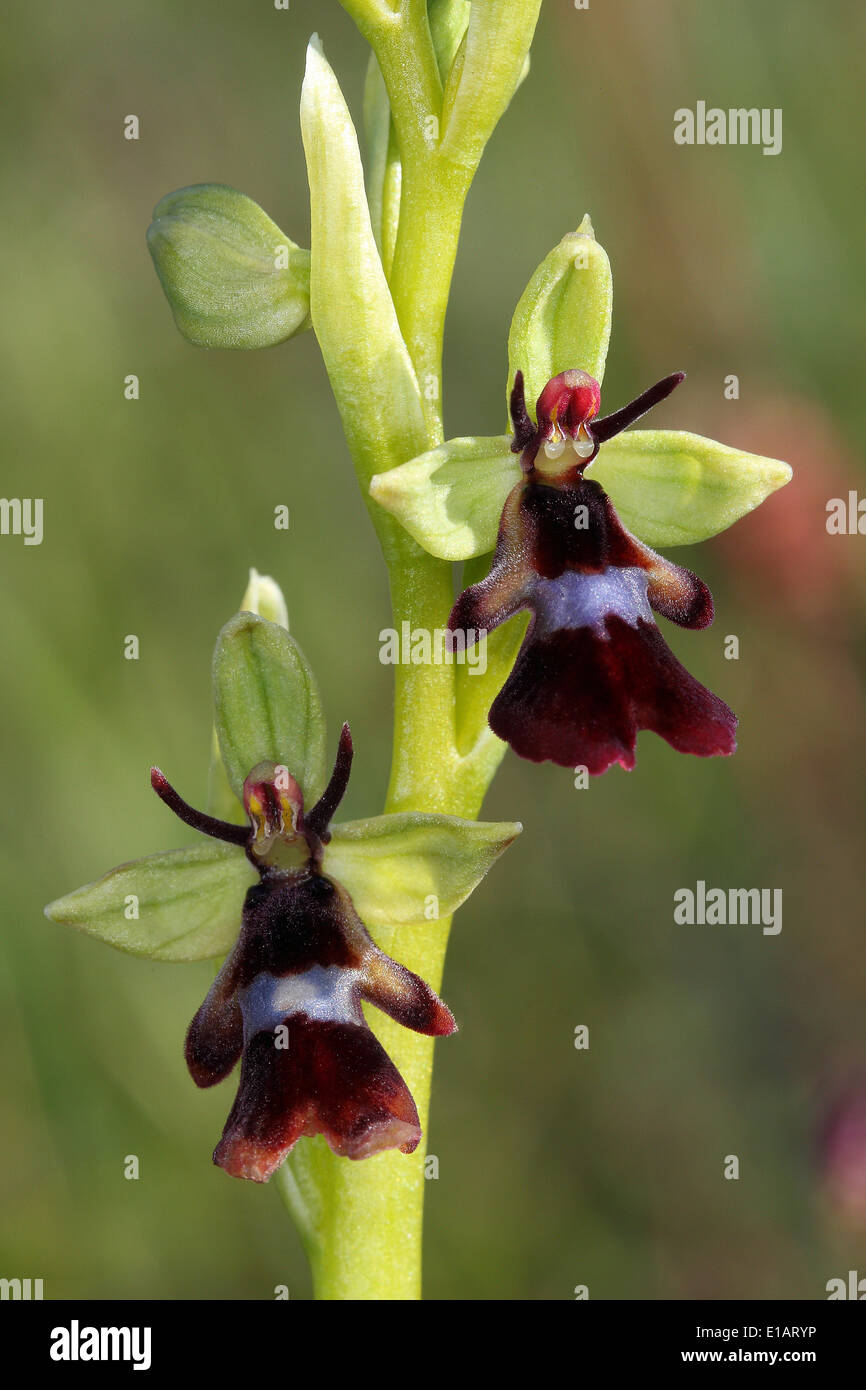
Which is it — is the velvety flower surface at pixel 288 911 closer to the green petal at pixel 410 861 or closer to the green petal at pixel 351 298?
the green petal at pixel 410 861

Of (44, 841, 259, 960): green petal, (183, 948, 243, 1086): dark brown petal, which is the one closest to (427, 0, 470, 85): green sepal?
(44, 841, 259, 960): green petal

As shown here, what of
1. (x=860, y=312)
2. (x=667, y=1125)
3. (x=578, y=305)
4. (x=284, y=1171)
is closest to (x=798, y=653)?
(x=860, y=312)

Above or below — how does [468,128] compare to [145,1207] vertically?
above

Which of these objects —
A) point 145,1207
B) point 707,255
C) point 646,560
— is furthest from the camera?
point 707,255

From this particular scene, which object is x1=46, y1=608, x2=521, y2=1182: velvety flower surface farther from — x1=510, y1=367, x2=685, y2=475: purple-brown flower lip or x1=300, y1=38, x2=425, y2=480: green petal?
x1=510, y1=367, x2=685, y2=475: purple-brown flower lip

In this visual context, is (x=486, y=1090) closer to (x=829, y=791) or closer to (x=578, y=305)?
(x=829, y=791)

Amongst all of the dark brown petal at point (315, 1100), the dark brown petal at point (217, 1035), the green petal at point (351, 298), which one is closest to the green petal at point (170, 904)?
the dark brown petal at point (217, 1035)

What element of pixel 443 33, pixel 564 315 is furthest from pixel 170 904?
pixel 443 33

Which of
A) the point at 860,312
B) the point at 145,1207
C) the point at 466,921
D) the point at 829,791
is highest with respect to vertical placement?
the point at 860,312
